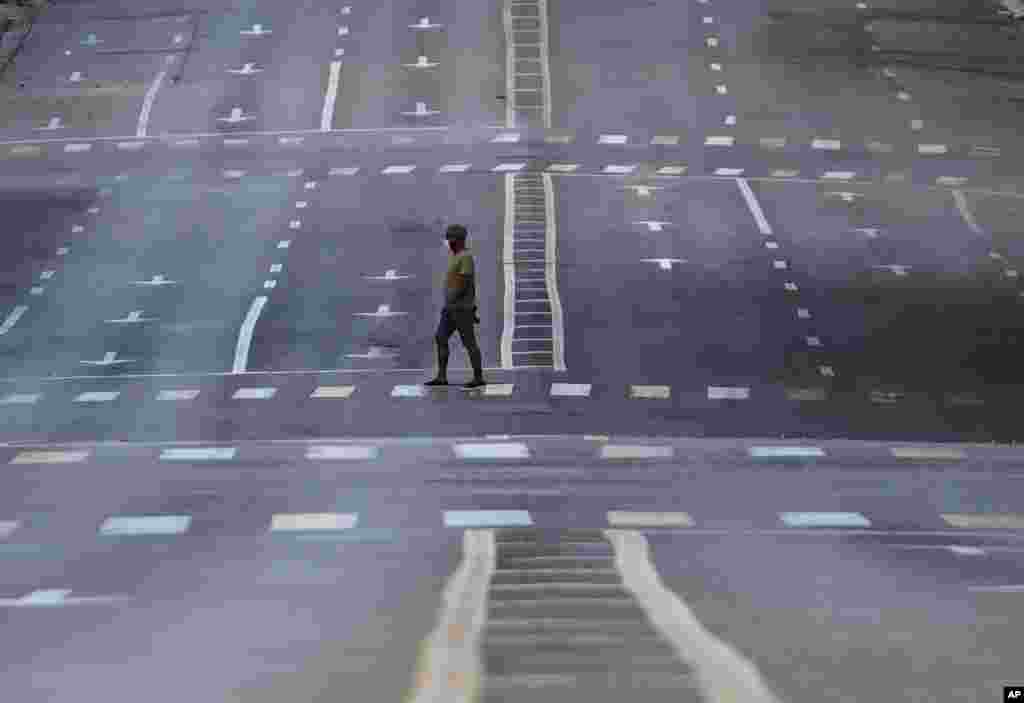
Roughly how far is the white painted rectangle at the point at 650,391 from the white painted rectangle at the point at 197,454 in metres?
6.04

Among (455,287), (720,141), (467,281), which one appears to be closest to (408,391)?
(455,287)

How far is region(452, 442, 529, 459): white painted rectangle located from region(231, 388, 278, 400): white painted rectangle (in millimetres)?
4649

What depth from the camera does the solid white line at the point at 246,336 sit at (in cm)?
2959

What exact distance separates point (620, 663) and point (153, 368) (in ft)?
62.9

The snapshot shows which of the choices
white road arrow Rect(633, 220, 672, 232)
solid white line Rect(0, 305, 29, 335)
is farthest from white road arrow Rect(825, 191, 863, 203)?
solid white line Rect(0, 305, 29, 335)

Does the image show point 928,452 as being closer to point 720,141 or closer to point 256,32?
point 720,141

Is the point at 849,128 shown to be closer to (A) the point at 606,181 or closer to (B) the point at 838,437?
(A) the point at 606,181

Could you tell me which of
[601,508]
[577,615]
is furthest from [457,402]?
[577,615]

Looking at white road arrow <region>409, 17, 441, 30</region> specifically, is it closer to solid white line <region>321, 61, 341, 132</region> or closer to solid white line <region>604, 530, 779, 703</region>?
solid white line <region>321, 61, 341, 132</region>

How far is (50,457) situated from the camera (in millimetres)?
22609

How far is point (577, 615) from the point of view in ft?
42.1

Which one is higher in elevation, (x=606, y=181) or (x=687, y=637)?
(x=606, y=181)

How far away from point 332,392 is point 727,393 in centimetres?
466

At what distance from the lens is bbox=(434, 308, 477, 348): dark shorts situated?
1077 inches
